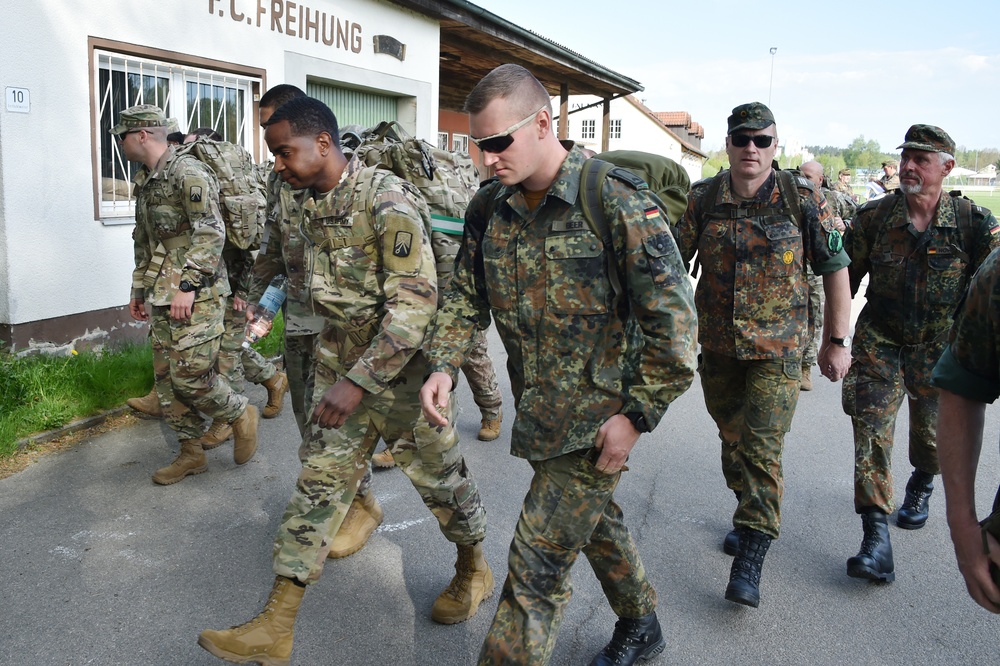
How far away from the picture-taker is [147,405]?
19.1 ft

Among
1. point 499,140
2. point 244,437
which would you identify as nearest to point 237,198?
point 244,437

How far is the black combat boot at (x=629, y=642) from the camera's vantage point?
2979mm

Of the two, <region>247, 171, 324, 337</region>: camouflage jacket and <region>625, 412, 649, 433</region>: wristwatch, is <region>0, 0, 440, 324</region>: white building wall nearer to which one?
<region>247, 171, 324, 337</region>: camouflage jacket

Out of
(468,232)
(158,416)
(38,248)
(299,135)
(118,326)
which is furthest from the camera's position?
(118,326)

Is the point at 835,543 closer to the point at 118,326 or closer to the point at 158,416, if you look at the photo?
the point at 158,416

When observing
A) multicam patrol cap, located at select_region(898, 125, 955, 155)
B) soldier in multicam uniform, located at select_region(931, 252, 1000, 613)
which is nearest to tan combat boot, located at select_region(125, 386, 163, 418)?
multicam patrol cap, located at select_region(898, 125, 955, 155)

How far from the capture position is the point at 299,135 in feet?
10.3

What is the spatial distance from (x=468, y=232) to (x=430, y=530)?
6.43 feet

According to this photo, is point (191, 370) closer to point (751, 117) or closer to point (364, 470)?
point (364, 470)

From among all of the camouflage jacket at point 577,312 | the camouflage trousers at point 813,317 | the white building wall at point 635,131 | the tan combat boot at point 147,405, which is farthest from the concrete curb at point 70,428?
the white building wall at point 635,131

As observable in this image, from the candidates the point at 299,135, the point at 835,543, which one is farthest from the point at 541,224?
the point at 835,543

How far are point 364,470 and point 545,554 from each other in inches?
37.4

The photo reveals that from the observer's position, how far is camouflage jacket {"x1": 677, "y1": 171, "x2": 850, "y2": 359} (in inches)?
145

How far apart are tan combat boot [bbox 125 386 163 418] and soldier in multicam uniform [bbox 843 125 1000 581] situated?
14.7 ft
